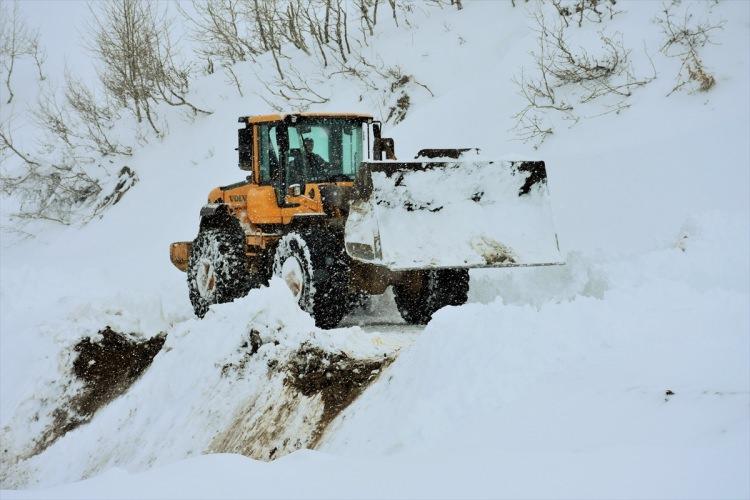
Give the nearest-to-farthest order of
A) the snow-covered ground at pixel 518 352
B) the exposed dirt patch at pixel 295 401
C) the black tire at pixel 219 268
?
1. the snow-covered ground at pixel 518 352
2. the exposed dirt patch at pixel 295 401
3. the black tire at pixel 219 268

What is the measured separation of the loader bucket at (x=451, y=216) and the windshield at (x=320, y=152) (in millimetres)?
1185

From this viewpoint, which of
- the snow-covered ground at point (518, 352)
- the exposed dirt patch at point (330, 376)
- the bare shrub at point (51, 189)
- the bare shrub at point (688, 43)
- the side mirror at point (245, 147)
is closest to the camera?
the snow-covered ground at point (518, 352)

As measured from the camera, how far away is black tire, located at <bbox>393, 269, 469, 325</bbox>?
8.10 m

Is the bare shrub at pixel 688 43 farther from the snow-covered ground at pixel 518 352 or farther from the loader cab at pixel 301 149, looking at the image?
the loader cab at pixel 301 149

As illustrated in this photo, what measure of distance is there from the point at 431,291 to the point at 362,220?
5.44 ft

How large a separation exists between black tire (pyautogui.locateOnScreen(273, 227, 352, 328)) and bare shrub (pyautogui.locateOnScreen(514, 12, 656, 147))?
491 cm

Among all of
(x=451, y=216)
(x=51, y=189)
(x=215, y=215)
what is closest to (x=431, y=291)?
(x=451, y=216)

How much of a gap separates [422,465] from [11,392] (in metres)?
5.10

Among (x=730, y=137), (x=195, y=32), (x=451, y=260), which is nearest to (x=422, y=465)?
(x=451, y=260)

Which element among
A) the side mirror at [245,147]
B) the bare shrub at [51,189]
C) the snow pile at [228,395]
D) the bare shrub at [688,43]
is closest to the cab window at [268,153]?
the side mirror at [245,147]

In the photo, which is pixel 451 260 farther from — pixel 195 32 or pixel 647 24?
pixel 195 32

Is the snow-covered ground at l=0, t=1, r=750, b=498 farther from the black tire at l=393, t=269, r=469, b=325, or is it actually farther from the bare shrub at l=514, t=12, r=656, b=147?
the black tire at l=393, t=269, r=469, b=325

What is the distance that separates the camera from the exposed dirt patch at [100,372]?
22.4ft

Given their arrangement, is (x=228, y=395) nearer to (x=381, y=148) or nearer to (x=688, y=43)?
(x=381, y=148)
